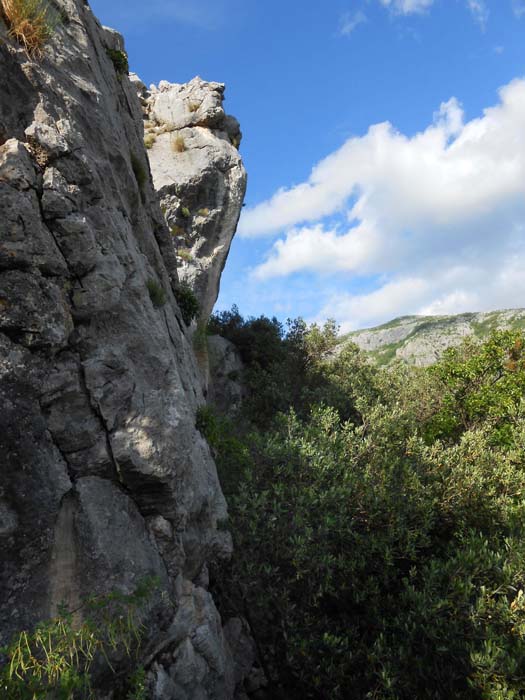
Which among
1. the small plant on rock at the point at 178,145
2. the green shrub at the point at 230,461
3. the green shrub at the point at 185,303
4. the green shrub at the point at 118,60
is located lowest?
the green shrub at the point at 230,461

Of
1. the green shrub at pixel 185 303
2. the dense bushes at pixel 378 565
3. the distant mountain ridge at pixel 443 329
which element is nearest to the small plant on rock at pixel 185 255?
the green shrub at pixel 185 303

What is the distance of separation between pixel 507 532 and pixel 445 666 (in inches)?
217

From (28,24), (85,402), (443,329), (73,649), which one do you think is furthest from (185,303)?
(443,329)

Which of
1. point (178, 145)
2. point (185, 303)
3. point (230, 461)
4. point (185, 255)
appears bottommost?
point (230, 461)

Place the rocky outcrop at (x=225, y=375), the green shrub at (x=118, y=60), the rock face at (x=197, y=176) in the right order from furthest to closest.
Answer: the rocky outcrop at (x=225, y=375) → the rock face at (x=197, y=176) → the green shrub at (x=118, y=60)

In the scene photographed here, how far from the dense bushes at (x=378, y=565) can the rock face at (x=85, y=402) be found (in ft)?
4.85

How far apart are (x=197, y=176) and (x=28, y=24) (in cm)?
1978

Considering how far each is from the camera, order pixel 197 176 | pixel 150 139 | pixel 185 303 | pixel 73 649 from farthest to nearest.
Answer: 1. pixel 150 139
2. pixel 197 176
3. pixel 185 303
4. pixel 73 649

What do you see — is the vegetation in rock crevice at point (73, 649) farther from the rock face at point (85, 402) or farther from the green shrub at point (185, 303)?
the green shrub at point (185, 303)

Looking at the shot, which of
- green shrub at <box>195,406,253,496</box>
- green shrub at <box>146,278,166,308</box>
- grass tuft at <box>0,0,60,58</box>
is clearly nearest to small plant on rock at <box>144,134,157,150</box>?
grass tuft at <box>0,0,60,58</box>

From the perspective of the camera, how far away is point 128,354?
356 inches

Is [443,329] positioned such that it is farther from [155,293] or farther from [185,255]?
[155,293]

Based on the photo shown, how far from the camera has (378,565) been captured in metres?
12.3

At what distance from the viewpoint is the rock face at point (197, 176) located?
27.6m
